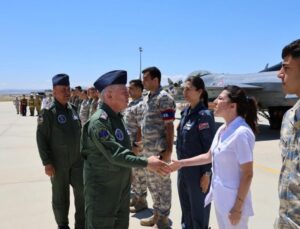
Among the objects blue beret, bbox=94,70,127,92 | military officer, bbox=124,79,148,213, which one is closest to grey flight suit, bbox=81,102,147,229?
blue beret, bbox=94,70,127,92

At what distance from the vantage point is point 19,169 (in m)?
8.29

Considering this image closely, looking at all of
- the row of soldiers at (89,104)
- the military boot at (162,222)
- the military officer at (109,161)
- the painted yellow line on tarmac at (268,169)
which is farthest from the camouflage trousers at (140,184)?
the painted yellow line on tarmac at (268,169)

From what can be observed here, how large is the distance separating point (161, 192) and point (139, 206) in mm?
982

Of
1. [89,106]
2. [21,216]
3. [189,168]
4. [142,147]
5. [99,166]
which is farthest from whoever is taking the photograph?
[89,106]

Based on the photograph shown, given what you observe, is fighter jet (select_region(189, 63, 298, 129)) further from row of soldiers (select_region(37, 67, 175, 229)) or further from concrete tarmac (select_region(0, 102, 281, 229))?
row of soldiers (select_region(37, 67, 175, 229))

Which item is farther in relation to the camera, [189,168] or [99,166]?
[189,168]

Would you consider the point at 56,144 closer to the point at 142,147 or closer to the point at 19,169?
the point at 142,147

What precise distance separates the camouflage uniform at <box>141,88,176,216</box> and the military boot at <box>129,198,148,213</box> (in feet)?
2.46

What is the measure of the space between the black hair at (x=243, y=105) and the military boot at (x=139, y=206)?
9.57ft

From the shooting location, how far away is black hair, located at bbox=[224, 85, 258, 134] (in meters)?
2.83

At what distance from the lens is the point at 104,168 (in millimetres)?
2850

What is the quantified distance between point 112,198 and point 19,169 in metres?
6.12

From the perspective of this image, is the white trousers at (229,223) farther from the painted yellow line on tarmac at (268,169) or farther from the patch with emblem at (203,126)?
the painted yellow line on tarmac at (268,169)

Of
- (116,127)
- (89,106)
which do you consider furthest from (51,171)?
(89,106)
